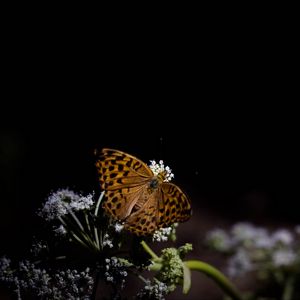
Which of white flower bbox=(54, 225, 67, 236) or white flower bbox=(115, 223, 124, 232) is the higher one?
white flower bbox=(115, 223, 124, 232)

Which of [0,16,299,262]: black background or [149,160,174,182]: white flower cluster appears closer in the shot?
[149,160,174,182]: white flower cluster

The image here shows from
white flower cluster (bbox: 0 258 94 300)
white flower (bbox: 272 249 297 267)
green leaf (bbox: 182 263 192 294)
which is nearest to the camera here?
white flower (bbox: 272 249 297 267)

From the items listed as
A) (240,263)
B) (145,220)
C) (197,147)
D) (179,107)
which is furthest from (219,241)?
(179,107)

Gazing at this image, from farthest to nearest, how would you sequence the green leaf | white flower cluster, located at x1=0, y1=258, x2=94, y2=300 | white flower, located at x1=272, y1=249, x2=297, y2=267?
white flower cluster, located at x1=0, y1=258, x2=94, y2=300 → the green leaf → white flower, located at x1=272, y1=249, x2=297, y2=267

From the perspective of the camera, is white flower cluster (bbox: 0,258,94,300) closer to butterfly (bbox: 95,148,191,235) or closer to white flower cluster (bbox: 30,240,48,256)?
white flower cluster (bbox: 30,240,48,256)

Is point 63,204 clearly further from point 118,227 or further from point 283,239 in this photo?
point 283,239

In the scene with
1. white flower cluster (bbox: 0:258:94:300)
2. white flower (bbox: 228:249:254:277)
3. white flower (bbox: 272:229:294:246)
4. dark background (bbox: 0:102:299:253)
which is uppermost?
dark background (bbox: 0:102:299:253)

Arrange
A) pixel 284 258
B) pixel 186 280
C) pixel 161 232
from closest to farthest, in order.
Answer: pixel 284 258 → pixel 186 280 → pixel 161 232

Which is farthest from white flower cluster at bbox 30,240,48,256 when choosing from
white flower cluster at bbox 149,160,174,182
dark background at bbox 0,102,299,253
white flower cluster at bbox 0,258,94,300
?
dark background at bbox 0,102,299,253
